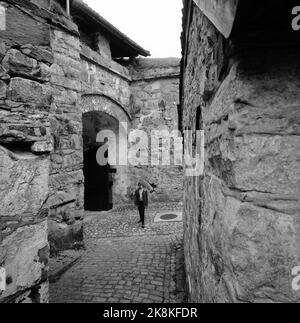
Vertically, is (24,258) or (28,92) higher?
(28,92)

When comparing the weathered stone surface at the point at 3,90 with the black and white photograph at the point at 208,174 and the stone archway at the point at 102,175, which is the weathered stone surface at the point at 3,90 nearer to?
the black and white photograph at the point at 208,174


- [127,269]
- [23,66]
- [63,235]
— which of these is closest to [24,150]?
[23,66]

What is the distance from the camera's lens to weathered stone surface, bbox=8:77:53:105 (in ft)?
5.26

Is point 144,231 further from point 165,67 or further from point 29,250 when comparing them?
point 165,67

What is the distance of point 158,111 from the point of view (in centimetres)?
852

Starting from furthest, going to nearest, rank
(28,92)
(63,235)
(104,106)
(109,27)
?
(109,27) → (104,106) → (63,235) → (28,92)

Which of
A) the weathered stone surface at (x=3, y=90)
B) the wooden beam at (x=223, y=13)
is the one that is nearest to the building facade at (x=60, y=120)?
the weathered stone surface at (x=3, y=90)

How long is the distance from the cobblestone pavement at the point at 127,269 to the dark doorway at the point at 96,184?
2.42 m

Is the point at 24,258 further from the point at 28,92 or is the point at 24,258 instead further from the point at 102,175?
the point at 102,175

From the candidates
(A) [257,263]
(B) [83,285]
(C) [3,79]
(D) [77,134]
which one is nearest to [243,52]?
(A) [257,263]

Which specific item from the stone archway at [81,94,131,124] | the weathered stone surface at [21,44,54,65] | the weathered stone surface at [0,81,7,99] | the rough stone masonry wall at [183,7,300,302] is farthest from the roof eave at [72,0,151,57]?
the rough stone masonry wall at [183,7,300,302]

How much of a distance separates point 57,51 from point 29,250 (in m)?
4.14

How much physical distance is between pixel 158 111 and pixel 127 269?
5.90 metres

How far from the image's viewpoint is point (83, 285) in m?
3.37
